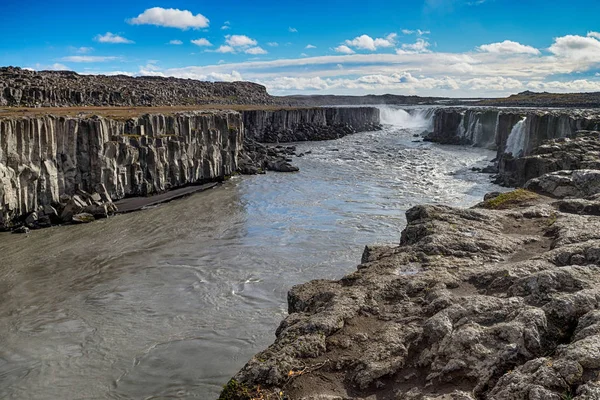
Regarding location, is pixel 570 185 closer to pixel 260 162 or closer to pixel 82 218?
pixel 82 218

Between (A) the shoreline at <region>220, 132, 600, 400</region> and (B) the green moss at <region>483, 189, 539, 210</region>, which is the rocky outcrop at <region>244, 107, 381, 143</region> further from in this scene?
(A) the shoreline at <region>220, 132, 600, 400</region>

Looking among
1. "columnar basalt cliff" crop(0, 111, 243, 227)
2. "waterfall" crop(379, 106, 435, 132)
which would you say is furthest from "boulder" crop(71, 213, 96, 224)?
"waterfall" crop(379, 106, 435, 132)

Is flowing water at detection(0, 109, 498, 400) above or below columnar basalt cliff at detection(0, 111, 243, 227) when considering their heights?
below

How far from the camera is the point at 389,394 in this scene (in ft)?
20.5

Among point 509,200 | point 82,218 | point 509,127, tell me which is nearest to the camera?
point 509,200

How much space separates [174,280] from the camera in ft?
65.9

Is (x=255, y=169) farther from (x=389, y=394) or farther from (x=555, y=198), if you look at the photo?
(x=389, y=394)

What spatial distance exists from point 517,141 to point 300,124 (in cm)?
5052

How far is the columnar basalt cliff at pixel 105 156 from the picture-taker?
88.8 ft

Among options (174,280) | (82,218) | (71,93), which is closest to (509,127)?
(82,218)

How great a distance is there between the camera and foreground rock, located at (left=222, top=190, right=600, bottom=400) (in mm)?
5738

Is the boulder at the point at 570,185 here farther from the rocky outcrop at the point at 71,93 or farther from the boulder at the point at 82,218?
the rocky outcrop at the point at 71,93

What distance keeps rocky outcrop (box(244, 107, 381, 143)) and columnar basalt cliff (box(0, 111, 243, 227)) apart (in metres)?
36.0

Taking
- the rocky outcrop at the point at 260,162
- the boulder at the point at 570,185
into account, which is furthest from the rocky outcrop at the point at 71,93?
the boulder at the point at 570,185
